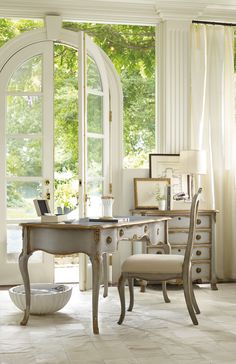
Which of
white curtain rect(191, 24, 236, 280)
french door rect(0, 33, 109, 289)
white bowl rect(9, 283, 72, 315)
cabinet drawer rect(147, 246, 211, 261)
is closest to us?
white bowl rect(9, 283, 72, 315)

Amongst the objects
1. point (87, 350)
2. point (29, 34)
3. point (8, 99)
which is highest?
point (29, 34)

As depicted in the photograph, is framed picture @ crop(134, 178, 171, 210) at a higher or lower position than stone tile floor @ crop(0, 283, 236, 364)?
higher

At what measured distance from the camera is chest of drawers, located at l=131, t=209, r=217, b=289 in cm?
636

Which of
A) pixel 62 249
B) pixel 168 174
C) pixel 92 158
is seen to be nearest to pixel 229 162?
pixel 168 174

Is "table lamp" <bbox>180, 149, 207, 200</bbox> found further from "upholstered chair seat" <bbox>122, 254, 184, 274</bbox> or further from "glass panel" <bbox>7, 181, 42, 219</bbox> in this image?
"upholstered chair seat" <bbox>122, 254, 184, 274</bbox>

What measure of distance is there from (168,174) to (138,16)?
1.84m

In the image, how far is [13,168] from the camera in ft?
21.9

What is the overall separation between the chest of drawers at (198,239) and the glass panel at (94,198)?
0.38m

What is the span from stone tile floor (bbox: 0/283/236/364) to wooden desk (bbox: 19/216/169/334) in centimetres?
24

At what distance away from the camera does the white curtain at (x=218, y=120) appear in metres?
6.89

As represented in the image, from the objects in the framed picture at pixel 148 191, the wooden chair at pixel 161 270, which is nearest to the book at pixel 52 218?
the wooden chair at pixel 161 270

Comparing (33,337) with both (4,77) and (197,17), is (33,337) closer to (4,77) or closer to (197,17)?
(4,77)

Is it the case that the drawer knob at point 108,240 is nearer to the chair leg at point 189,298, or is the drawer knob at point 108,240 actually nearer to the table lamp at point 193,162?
the chair leg at point 189,298

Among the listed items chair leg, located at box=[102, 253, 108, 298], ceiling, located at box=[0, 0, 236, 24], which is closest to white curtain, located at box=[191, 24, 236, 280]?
ceiling, located at box=[0, 0, 236, 24]
